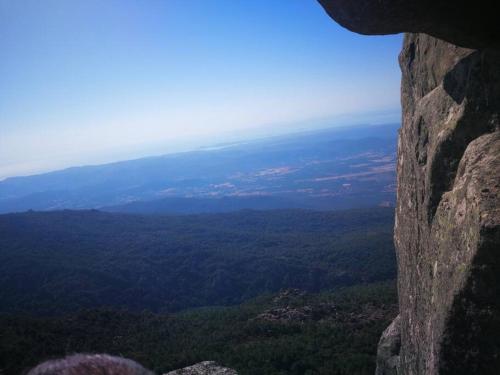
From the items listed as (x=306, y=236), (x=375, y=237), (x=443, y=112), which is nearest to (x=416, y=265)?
(x=443, y=112)

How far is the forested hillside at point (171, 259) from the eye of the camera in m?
62.1

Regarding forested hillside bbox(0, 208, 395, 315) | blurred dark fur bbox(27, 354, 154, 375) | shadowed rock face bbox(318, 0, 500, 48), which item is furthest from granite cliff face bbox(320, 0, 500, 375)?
forested hillside bbox(0, 208, 395, 315)

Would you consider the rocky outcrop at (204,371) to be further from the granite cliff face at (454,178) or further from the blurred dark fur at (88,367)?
the blurred dark fur at (88,367)

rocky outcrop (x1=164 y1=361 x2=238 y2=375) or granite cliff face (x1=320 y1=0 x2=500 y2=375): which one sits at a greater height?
granite cliff face (x1=320 y1=0 x2=500 y2=375)

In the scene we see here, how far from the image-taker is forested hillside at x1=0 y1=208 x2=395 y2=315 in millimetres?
62062

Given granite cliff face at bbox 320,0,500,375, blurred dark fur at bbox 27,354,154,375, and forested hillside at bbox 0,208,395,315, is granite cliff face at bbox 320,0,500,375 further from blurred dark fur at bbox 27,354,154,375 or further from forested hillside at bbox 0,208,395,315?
forested hillside at bbox 0,208,395,315

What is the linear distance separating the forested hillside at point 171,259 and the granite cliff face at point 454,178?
5561cm

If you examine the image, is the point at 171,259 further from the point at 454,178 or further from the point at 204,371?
the point at 454,178

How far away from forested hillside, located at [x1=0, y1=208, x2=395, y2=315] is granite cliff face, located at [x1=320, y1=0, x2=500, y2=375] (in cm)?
5561

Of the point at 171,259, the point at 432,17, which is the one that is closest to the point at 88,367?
the point at 432,17

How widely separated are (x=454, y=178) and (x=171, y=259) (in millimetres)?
81971

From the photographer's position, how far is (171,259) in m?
83.9

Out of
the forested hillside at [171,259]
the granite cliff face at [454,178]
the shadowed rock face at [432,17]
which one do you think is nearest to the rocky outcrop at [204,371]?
the granite cliff face at [454,178]

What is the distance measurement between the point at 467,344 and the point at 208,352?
1048 inches
